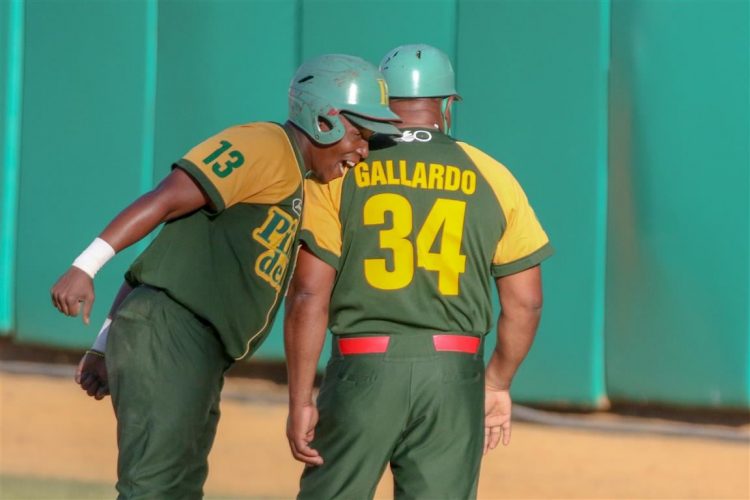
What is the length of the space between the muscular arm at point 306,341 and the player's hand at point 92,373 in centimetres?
58

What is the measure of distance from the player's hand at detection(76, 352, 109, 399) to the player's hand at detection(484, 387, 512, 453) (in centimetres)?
111

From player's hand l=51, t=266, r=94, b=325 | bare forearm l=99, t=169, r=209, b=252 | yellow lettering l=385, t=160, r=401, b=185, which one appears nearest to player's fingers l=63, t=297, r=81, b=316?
player's hand l=51, t=266, r=94, b=325

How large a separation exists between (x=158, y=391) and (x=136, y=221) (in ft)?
1.59

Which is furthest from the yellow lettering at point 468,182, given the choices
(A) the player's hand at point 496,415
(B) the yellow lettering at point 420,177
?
(A) the player's hand at point 496,415

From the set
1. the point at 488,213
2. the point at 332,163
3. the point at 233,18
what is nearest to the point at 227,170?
the point at 332,163

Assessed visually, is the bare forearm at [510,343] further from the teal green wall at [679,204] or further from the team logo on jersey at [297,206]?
the teal green wall at [679,204]

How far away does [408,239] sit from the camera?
3703 mm

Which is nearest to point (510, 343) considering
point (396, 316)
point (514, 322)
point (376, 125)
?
point (514, 322)

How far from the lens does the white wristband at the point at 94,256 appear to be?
136 inches

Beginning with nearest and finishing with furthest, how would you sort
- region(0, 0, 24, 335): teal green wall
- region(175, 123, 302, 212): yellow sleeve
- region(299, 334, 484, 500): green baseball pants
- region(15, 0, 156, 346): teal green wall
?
1. region(175, 123, 302, 212): yellow sleeve
2. region(299, 334, 484, 500): green baseball pants
3. region(15, 0, 156, 346): teal green wall
4. region(0, 0, 24, 335): teal green wall

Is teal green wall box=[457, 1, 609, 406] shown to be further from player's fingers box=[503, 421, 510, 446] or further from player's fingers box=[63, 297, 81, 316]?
player's fingers box=[63, 297, 81, 316]

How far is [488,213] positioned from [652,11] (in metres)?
3.87

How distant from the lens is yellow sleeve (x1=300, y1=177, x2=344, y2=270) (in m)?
3.72

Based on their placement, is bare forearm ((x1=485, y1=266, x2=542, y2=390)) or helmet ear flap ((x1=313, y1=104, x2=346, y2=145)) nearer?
helmet ear flap ((x1=313, y1=104, x2=346, y2=145))
